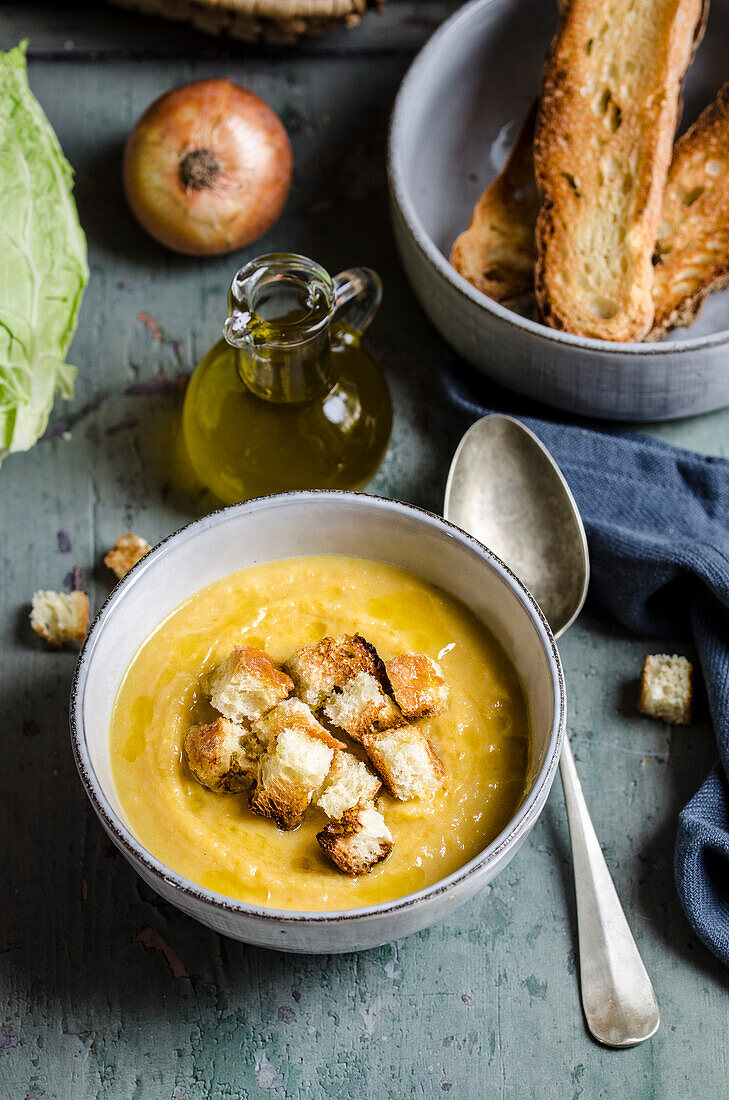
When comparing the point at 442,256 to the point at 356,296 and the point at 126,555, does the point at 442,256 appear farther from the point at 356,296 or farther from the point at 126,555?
the point at 126,555

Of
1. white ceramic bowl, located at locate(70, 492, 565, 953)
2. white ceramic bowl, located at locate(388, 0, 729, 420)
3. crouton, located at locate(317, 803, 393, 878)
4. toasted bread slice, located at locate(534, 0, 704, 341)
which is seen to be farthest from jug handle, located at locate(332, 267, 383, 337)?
crouton, located at locate(317, 803, 393, 878)

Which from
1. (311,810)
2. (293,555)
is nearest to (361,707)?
(311,810)

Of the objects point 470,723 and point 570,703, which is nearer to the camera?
point 470,723

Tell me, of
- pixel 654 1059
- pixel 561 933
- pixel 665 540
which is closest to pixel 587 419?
pixel 665 540

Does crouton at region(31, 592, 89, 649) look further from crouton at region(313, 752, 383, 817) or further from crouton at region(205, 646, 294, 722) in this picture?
crouton at region(313, 752, 383, 817)

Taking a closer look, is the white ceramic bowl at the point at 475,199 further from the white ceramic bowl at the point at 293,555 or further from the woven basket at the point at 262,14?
the white ceramic bowl at the point at 293,555

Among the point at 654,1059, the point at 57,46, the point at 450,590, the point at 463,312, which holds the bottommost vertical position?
the point at 654,1059

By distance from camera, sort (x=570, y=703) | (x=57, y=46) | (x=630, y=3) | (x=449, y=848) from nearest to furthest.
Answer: (x=449, y=848), (x=570, y=703), (x=630, y=3), (x=57, y=46)

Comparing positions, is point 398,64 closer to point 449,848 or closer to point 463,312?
point 463,312
